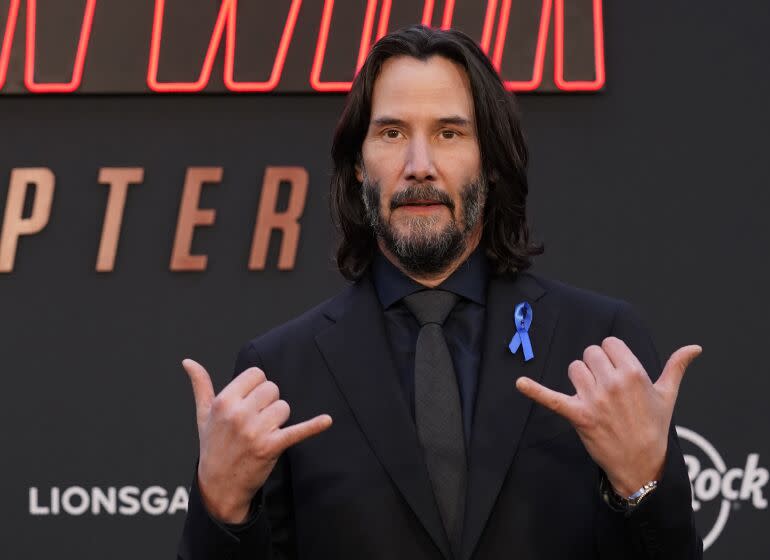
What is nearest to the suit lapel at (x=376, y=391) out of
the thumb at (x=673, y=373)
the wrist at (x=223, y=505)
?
the wrist at (x=223, y=505)

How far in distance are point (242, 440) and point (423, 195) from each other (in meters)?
0.54

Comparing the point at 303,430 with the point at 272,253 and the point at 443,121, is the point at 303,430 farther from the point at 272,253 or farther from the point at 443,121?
the point at 272,253

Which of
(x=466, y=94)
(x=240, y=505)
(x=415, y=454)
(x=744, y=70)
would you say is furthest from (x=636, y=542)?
(x=744, y=70)

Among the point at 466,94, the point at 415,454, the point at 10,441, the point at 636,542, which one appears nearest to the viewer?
the point at 636,542

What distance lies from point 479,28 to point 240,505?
277cm

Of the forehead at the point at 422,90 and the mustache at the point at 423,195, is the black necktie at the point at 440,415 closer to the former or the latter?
the mustache at the point at 423,195

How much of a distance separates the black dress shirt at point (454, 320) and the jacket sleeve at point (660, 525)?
0.31m

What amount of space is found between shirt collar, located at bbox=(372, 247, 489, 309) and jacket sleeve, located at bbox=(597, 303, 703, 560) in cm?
43

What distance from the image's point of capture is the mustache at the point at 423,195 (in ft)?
6.23

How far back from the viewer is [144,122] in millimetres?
4152

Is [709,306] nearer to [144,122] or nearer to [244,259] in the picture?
[244,259]

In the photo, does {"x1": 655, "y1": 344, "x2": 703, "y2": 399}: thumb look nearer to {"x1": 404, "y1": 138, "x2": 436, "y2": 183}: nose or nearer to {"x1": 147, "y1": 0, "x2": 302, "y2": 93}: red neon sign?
{"x1": 404, "y1": 138, "x2": 436, "y2": 183}: nose

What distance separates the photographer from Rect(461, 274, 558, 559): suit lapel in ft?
5.60

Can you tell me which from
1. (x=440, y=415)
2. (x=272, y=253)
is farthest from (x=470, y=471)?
(x=272, y=253)
